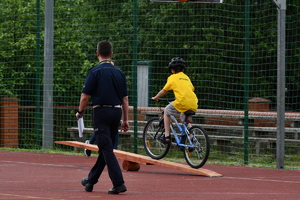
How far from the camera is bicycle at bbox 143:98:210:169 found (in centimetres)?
1114

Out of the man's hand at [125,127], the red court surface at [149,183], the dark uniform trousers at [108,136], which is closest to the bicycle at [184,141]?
the red court surface at [149,183]

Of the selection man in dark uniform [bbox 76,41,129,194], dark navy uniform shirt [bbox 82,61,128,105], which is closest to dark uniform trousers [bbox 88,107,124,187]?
man in dark uniform [bbox 76,41,129,194]

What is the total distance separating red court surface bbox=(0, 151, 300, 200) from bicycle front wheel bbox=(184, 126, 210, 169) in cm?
31

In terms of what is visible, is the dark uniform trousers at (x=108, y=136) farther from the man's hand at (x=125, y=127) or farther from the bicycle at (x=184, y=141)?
the bicycle at (x=184, y=141)

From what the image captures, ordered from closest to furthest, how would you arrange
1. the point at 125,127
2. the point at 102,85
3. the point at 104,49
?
the point at 102,85 → the point at 104,49 → the point at 125,127

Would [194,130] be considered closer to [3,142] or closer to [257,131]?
[257,131]

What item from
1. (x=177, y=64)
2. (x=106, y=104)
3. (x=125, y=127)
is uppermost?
(x=177, y=64)

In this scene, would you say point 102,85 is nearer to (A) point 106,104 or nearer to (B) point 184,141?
(A) point 106,104

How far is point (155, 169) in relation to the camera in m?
12.0

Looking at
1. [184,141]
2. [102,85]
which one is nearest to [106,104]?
[102,85]

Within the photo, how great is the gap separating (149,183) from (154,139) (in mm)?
2670

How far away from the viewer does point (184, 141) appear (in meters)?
11.6

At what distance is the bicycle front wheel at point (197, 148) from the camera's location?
11.1 m

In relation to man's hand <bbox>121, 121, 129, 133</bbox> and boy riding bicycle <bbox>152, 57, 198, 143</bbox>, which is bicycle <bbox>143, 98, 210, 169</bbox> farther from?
man's hand <bbox>121, 121, 129, 133</bbox>
